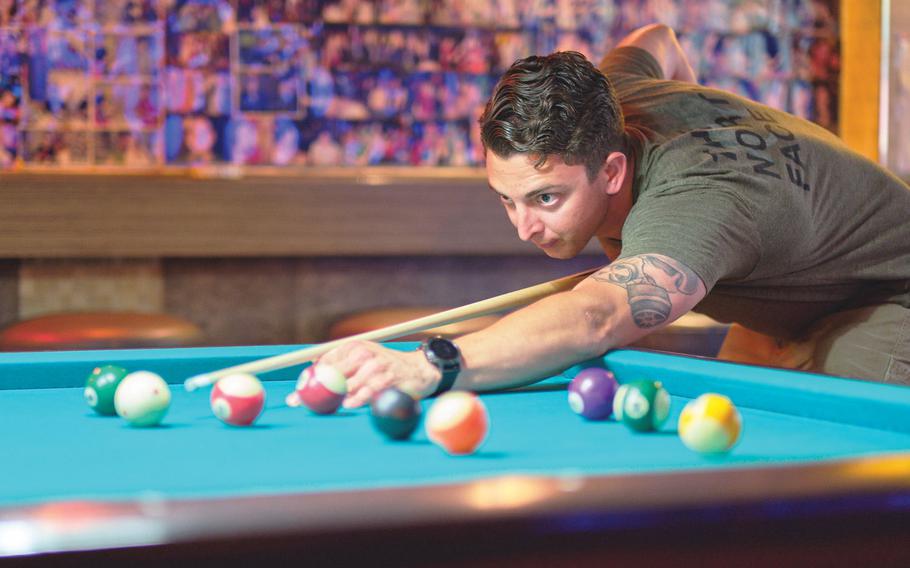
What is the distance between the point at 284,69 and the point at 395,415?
A: 4274 mm

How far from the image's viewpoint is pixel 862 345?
2.62 meters

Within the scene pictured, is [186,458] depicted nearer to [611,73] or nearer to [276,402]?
[276,402]

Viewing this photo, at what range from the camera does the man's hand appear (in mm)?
1744

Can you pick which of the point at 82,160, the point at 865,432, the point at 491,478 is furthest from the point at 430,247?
the point at 491,478

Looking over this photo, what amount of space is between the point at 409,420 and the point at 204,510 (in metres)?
0.58

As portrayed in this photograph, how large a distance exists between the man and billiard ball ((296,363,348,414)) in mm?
39

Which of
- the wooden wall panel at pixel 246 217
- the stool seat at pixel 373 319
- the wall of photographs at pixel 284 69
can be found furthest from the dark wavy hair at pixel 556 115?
the wall of photographs at pixel 284 69

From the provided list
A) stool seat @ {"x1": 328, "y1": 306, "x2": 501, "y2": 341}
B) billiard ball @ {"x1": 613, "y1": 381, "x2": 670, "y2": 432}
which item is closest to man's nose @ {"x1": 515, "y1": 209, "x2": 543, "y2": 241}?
billiard ball @ {"x1": 613, "y1": 381, "x2": 670, "y2": 432}

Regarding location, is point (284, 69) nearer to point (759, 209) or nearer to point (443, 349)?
point (759, 209)

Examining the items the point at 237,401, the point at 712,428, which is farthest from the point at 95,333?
the point at 712,428

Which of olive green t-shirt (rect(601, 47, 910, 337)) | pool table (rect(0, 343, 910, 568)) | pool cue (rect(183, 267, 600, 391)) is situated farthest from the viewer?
olive green t-shirt (rect(601, 47, 910, 337))

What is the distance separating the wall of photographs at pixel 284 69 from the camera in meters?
5.11

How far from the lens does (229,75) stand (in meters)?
5.31

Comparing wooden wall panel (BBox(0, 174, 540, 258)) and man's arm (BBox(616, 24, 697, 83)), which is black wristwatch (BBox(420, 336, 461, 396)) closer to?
man's arm (BBox(616, 24, 697, 83))
